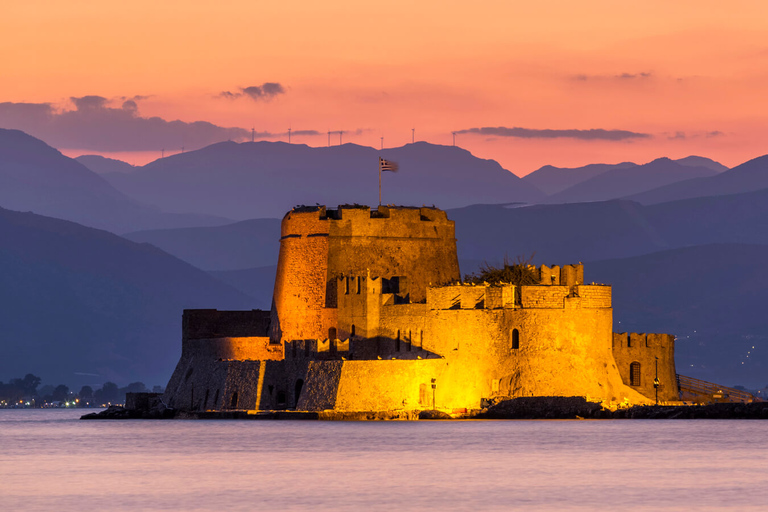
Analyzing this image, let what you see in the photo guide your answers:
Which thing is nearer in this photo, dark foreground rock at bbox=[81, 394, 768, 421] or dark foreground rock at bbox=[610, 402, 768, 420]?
dark foreground rock at bbox=[81, 394, 768, 421]

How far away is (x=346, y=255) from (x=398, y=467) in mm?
31872

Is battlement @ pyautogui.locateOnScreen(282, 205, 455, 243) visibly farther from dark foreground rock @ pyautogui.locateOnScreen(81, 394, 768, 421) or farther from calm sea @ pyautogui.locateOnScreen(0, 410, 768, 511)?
calm sea @ pyautogui.locateOnScreen(0, 410, 768, 511)

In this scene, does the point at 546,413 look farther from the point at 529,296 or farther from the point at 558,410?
the point at 529,296

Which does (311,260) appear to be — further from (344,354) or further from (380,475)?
(380,475)

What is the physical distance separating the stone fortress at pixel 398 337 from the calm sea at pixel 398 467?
1.96 metres

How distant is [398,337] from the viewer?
88250mm

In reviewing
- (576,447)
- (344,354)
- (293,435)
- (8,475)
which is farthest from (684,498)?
(344,354)

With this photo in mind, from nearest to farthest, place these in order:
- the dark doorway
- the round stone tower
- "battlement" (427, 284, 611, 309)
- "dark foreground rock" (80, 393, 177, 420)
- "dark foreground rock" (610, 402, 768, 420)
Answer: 1. "battlement" (427, 284, 611, 309)
2. "dark foreground rock" (610, 402, 768, 420)
3. the dark doorway
4. the round stone tower
5. "dark foreground rock" (80, 393, 177, 420)

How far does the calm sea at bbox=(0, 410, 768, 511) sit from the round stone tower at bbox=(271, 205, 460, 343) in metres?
7.86

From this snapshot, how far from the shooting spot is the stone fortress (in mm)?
82938

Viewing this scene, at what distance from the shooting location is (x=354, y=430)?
79562 mm

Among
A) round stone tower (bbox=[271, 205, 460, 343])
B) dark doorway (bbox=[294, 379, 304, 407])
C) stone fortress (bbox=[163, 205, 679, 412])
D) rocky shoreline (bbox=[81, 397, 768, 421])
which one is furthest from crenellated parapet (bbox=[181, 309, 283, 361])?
dark doorway (bbox=[294, 379, 304, 407])

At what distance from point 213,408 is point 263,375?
20.5 feet

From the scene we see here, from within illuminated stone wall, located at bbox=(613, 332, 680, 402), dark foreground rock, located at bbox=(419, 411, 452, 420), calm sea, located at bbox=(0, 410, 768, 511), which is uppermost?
illuminated stone wall, located at bbox=(613, 332, 680, 402)
